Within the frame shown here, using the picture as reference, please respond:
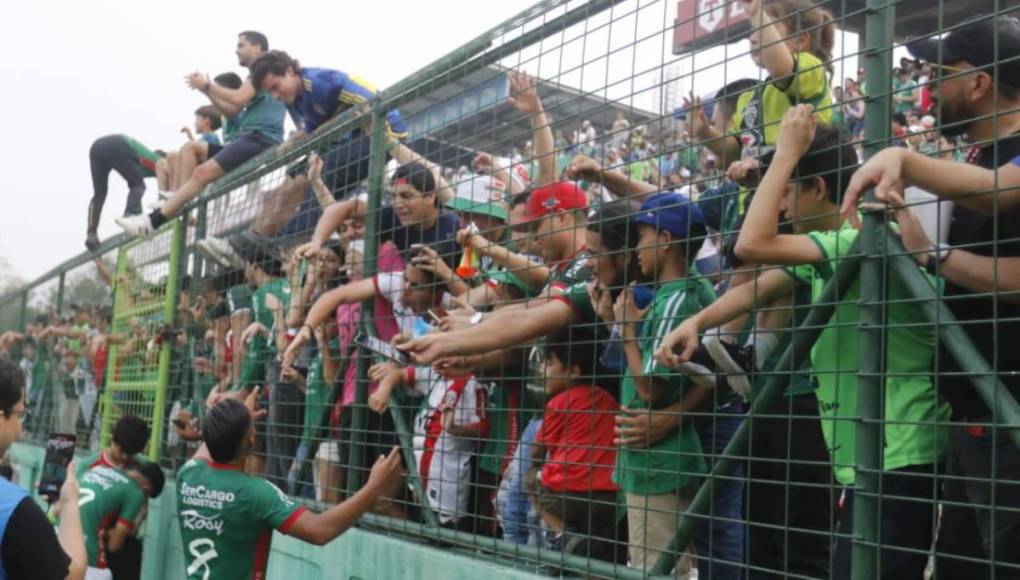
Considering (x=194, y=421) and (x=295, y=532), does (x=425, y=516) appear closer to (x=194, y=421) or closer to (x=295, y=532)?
(x=295, y=532)

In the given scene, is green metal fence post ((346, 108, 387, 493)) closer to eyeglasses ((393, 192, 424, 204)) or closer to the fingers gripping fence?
the fingers gripping fence

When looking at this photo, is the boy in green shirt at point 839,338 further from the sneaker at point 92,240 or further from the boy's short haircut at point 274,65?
the sneaker at point 92,240

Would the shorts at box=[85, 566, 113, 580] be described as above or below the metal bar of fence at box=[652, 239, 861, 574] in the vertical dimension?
below

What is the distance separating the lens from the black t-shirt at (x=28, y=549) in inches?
119

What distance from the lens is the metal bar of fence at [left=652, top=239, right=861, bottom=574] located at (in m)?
2.76

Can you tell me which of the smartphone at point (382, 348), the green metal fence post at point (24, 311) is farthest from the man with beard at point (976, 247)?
the green metal fence post at point (24, 311)

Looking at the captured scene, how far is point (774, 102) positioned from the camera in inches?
130

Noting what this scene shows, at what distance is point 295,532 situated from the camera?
4.30 meters

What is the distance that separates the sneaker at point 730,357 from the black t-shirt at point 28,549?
1.91 metres

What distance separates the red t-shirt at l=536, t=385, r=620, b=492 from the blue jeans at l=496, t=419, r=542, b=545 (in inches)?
4.7

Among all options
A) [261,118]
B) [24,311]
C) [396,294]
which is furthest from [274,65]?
[24,311]

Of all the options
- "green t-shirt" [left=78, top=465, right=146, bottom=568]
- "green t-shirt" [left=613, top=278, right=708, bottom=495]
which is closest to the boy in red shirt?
"green t-shirt" [left=613, top=278, right=708, bottom=495]

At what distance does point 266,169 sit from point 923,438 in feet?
15.2

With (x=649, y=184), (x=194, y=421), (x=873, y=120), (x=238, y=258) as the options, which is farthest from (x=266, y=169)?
(x=873, y=120)
